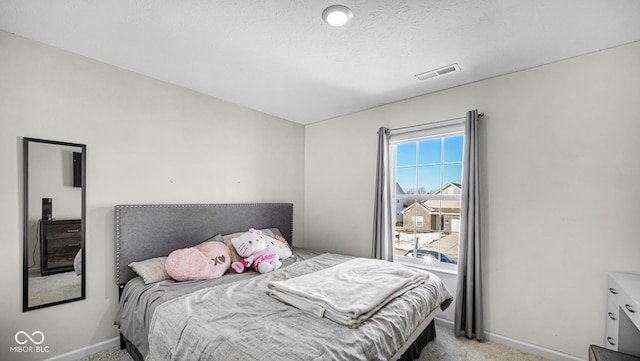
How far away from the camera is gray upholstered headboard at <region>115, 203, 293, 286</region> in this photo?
2.33 meters

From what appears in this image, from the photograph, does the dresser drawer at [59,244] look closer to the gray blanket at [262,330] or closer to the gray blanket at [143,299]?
the gray blanket at [143,299]

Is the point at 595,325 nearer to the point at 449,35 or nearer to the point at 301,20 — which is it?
the point at 449,35

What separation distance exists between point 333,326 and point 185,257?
56.6 inches

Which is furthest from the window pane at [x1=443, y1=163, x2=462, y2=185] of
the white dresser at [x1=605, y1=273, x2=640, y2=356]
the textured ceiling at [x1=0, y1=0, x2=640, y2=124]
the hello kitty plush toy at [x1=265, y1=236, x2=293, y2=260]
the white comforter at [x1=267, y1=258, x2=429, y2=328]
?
the hello kitty plush toy at [x1=265, y1=236, x2=293, y2=260]

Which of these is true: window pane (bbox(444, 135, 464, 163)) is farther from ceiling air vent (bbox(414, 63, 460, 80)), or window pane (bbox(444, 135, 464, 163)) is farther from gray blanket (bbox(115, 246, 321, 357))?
gray blanket (bbox(115, 246, 321, 357))

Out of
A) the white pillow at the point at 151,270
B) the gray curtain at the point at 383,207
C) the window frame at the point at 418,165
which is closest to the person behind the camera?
the white pillow at the point at 151,270

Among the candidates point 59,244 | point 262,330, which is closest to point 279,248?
point 262,330

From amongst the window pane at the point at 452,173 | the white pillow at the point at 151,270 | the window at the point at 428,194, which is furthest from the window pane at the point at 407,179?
the white pillow at the point at 151,270

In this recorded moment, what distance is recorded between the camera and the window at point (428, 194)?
115 inches

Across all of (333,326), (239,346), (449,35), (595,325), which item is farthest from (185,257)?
(595,325)

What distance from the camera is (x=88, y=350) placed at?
7.22 feet

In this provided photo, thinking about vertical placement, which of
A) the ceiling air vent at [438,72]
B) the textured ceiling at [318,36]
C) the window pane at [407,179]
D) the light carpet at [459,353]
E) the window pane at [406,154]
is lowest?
the light carpet at [459,353]

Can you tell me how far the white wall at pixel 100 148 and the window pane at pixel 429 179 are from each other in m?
2.19

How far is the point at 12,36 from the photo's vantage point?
1959 mm
